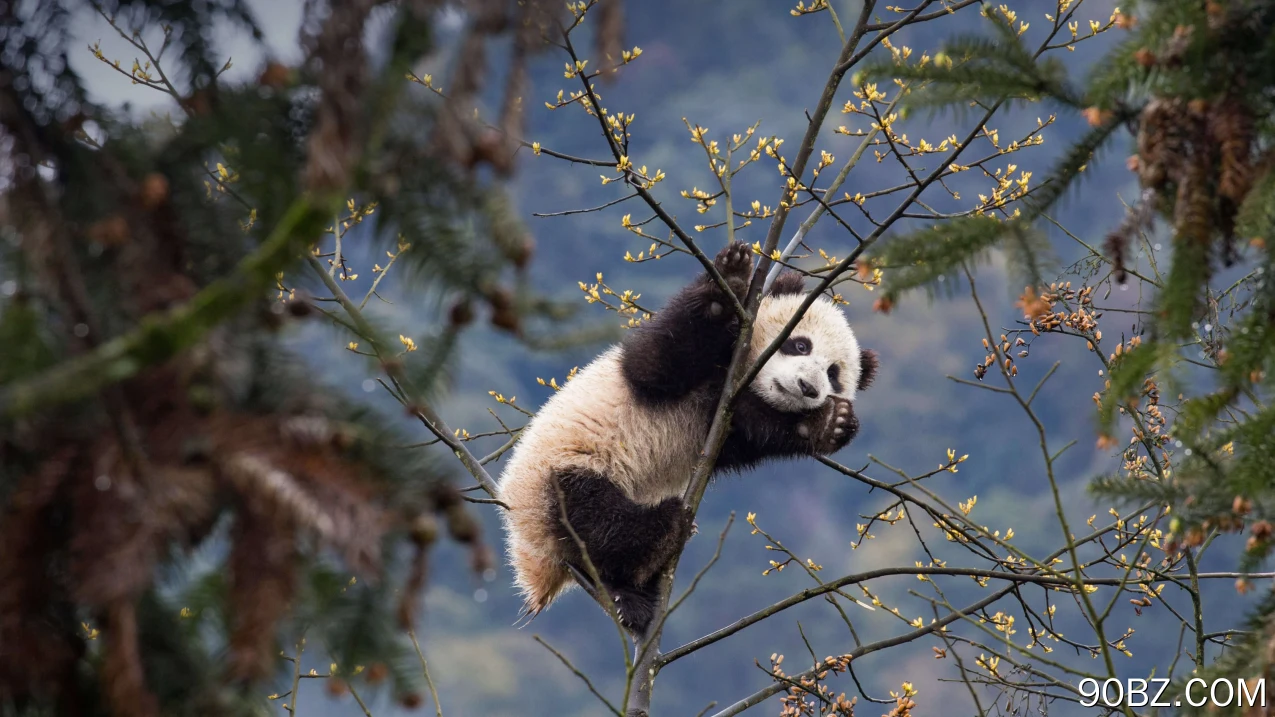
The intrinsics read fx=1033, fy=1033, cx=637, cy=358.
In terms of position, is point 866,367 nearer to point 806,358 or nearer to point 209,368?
point 806,358

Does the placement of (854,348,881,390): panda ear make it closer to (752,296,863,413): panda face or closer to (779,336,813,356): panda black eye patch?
(752,296,863,413): panda face

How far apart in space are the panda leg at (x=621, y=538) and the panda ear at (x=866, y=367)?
174 cm

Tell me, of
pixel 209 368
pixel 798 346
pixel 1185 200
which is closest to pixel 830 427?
pixel 798 346

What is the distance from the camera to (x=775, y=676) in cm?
406

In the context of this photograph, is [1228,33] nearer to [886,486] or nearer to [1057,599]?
[886,486]

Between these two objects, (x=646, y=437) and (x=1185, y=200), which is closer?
(x=1185, y=200)

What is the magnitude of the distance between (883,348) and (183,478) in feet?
103

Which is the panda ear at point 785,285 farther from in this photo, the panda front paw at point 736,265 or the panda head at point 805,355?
the panda front paw at point 736,265

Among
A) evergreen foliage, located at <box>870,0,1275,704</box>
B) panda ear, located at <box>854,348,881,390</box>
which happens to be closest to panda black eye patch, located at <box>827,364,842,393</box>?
panda ear, located at <box>854,348,881,390</box>

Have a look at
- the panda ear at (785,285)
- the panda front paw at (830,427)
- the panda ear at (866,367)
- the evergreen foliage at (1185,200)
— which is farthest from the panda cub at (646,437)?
the evergreen foliage at (1185,200)

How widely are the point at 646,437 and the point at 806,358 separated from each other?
2.88ft

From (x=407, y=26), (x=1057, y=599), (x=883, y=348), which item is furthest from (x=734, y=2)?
(x=407, y=26)

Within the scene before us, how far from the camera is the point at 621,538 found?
14.7ft

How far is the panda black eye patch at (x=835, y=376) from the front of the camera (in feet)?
17.6
